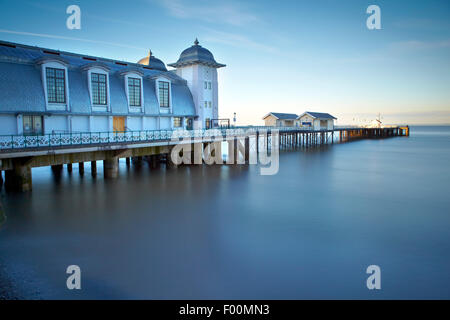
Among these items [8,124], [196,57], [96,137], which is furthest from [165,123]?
[8,124]

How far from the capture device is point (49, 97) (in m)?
17.9

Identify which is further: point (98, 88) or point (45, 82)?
point (98, 88)

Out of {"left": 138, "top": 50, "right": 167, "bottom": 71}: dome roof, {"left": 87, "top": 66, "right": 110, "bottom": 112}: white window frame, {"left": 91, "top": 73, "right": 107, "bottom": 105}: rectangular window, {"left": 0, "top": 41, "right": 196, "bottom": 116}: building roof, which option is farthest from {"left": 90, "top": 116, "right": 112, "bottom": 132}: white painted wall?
{"left": 138, "top": 50, "right": 167, "bottom": 71}: dome roof

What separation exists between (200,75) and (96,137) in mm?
12391

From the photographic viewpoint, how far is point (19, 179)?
1619 cm

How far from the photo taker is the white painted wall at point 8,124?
16.1m

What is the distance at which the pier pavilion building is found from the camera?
55.3 feet

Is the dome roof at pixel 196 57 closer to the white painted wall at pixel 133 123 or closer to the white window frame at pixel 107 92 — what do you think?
the white painted wall at pixel 133 123

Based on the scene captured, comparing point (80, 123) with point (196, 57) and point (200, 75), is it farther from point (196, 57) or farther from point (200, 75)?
point (196, 57)

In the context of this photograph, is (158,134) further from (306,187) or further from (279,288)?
(279,288)

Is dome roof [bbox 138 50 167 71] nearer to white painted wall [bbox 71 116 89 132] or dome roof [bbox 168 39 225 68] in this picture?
dome roof [bbox 168 39 225 68]

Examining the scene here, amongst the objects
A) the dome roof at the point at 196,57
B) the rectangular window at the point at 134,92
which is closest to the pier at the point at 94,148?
the rectangular window at the point at 134,92
